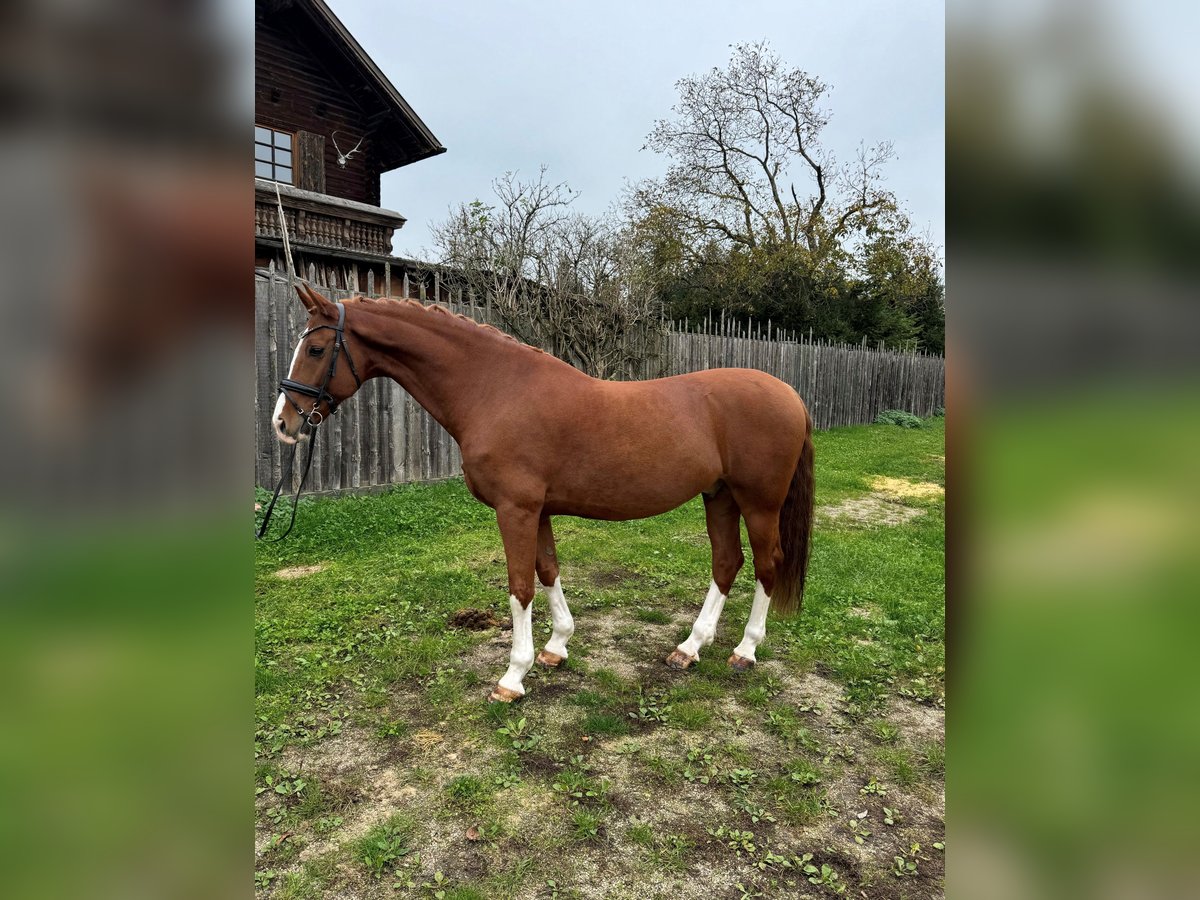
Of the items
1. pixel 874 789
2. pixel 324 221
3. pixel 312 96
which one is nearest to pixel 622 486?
pixel 874 789

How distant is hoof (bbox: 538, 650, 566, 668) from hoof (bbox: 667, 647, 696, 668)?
57cm

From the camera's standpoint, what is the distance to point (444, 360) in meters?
3.07

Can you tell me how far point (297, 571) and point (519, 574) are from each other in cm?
239

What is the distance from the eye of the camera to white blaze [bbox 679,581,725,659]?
11.1ft

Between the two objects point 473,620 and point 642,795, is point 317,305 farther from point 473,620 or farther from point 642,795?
point 642,795

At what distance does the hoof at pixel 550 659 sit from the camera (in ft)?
10.9

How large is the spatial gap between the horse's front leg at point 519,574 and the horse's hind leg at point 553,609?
29cm

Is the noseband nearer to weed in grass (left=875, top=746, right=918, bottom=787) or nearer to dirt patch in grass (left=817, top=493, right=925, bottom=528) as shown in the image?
weed in grass (left=875, top=746, right=918, bottom=787)

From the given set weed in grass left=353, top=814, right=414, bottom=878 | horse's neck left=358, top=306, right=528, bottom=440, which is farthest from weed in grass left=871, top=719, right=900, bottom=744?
horse's neck left=358, top=306, right=528, bottom=440

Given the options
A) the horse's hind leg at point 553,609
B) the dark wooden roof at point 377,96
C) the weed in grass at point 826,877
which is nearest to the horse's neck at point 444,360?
the horse's hind leg at point 553,609

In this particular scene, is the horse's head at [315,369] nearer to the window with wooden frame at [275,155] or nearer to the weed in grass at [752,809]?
the weed in grass at [752,809]
